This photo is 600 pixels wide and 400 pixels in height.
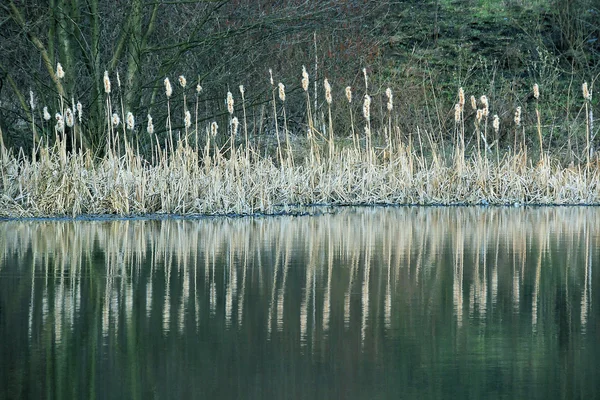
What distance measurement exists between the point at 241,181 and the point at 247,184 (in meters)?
0.20

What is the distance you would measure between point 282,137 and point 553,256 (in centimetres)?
1188

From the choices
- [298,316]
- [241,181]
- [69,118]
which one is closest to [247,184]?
[241,181]

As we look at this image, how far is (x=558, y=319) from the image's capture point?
5.37 metres

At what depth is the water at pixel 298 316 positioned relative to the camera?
396cm

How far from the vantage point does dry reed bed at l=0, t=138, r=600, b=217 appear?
39.7 ft

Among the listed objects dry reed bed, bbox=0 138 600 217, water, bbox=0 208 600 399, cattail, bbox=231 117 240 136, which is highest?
cattail, bbox=231 117 240 136

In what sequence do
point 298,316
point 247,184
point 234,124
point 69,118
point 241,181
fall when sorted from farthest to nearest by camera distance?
point 234,124
point 69,118
point 247,184
point 241,181
point 298,316

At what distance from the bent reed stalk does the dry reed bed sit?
0.01m

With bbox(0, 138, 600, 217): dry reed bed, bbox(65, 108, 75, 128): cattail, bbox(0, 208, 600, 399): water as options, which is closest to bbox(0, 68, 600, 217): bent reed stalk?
bbox(0, 138, 600, 217): dry reed bed

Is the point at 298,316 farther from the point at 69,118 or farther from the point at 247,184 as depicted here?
the point at 69,118

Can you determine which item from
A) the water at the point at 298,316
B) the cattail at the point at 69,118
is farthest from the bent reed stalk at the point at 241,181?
the water at the point at 298,316

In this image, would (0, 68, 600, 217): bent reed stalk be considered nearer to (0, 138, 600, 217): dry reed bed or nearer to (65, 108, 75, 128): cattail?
(0, 138, 600, 217): dry reed bed

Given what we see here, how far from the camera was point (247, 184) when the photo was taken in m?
13.0

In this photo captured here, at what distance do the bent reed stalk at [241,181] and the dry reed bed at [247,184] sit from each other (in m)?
0.01
